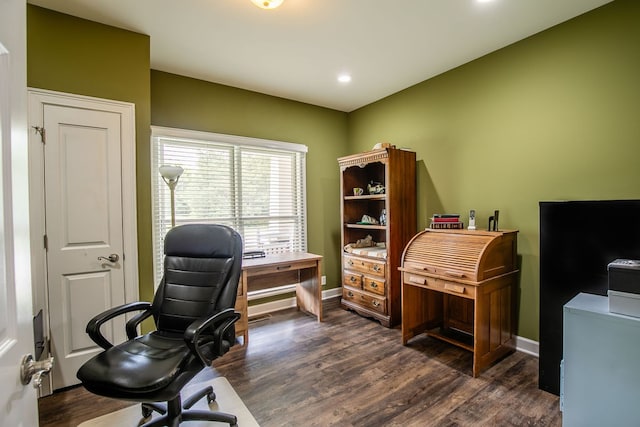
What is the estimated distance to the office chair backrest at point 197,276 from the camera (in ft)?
6.29

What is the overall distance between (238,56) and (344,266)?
2623 mm

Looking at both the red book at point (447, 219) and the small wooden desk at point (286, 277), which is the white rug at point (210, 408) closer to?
the small wooden desk at point (286, 277)

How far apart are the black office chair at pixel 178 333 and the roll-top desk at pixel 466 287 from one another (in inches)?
64.7

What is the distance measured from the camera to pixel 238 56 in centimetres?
284

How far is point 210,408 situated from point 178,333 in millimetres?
547

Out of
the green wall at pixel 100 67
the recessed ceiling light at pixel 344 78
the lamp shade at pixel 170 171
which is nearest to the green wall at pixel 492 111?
the green wall at pixel 100 67

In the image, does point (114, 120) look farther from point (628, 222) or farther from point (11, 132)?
point (628, 222)

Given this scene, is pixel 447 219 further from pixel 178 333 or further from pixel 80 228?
pixel 80 228

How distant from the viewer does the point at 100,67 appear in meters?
2.34

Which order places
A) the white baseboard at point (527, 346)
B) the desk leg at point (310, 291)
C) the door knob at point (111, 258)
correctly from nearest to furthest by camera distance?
the door knob at point (111, 258), the white baseboard at point (527, 346), the desk leg at point (310, 291)

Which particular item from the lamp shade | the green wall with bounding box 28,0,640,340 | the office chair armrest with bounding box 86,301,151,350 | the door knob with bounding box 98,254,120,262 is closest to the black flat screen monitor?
the green wall with bounding box 28,0,640,340

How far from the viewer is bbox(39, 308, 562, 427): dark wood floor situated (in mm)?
1903

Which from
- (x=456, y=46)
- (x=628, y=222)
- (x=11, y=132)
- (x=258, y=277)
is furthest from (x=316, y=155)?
(x=11, y=132)

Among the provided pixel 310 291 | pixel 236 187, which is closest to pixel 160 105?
pixel 236 187
